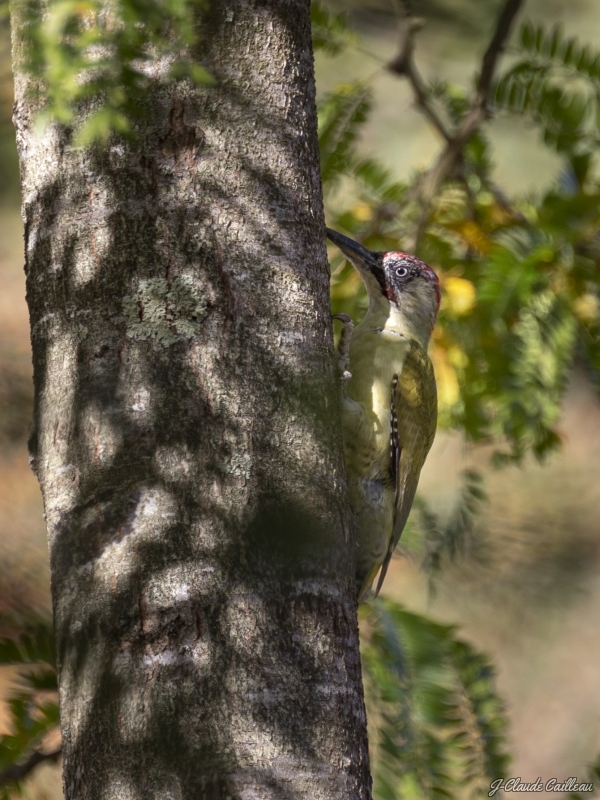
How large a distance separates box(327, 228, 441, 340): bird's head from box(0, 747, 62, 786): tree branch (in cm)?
223

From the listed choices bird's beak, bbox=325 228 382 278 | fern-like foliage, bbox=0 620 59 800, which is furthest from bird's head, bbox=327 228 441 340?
fern-like foliage, bbox=0 620 59 800

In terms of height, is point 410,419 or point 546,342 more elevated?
point 546,342

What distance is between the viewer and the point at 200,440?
1.79 m

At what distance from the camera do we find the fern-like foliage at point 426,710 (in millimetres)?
2943

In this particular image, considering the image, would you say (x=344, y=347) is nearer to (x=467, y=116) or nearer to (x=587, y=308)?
(x=587, y=308)

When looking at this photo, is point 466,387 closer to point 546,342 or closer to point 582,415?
point 546,342

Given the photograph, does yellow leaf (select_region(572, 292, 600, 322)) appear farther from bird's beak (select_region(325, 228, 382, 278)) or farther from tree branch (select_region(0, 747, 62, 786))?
tree branch (select_region(0, 747, 62, 786))

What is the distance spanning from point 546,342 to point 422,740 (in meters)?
1.45

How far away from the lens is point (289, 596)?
1.76m

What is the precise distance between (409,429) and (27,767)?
176cm

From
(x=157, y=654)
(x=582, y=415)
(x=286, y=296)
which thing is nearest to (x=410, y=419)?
(x=286, y=296)

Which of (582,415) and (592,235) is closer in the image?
(592,235)

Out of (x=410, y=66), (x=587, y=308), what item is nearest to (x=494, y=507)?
(x=587, y=308)

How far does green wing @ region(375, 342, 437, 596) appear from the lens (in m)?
3.44
